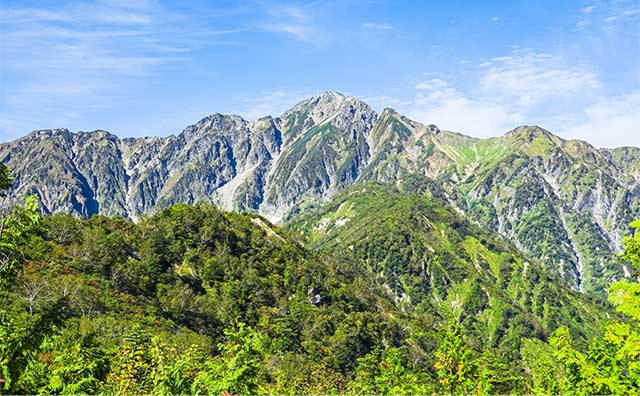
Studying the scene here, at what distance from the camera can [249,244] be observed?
130 metres

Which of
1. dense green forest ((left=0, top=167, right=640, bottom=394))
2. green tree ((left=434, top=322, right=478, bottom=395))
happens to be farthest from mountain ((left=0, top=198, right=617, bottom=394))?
green tree ((left=434, top=322, right=478, bottom=395))

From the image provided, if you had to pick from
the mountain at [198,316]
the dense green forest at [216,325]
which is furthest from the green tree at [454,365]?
the mountain at [198,316]

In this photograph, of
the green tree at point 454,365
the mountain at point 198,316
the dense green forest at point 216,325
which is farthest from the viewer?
the green tree at point 454,365

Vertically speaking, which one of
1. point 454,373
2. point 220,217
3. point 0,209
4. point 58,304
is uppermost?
point 220,217

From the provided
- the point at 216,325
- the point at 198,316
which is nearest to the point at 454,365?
the point at 198,316

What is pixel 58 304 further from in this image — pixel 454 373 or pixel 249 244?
pixel 249 244

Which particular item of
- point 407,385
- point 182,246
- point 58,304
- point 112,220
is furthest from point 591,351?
point 112,220

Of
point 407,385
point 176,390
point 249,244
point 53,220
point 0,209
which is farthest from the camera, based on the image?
point 249,244

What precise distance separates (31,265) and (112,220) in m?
38.8

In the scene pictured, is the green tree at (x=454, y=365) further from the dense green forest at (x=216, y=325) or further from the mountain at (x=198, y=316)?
the mountain at (x=198, y=316)

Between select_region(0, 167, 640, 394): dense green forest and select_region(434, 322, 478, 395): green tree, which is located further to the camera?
select_region(434, 322, 478, 395): green tree

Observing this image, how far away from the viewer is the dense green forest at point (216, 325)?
15.7 meters

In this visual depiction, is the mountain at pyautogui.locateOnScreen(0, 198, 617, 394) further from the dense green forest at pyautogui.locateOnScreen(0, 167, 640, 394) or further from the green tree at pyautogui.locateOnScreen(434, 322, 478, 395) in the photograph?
the green tree at pyautogui.locateOnScreen(434, 322, 478, 395)

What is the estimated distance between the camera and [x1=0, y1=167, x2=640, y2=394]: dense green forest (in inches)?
617
